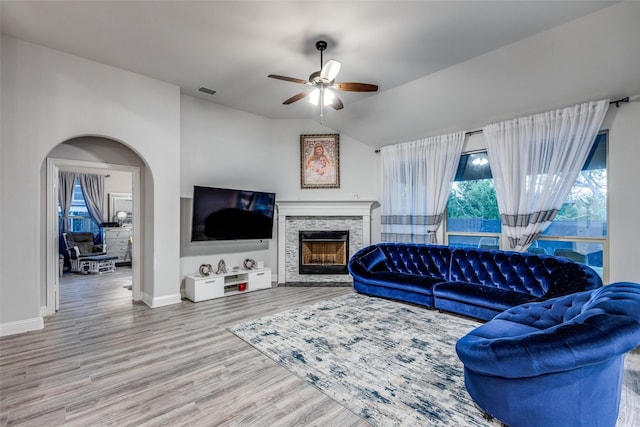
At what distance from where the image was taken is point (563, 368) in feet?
5.02

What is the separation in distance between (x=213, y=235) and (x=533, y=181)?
469 centimetres

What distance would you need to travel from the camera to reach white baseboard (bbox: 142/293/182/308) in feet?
13.8

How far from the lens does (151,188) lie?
4.24 metres

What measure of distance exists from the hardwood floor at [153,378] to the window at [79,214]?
5.35 metres

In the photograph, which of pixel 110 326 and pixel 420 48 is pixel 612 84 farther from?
pixel 110 326

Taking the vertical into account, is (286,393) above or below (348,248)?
below

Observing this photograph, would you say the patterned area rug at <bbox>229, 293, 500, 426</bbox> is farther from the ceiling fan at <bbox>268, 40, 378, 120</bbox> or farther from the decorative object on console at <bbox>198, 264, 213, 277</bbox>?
the ceiling fan at <bbox>268, 40, 378, 120</bbox>

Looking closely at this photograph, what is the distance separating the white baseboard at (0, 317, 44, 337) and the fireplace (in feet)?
12.1

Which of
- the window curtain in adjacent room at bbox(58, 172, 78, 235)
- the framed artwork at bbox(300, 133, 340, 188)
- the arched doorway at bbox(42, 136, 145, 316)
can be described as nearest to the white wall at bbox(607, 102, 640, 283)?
the framed artwork at bbox(300, 133, 340, 188)

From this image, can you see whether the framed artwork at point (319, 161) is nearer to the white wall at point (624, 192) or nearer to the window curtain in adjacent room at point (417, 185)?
the window curtain in adjacent room at point (417, 185)

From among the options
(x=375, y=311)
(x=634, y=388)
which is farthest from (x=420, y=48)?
(x=634, y=388)

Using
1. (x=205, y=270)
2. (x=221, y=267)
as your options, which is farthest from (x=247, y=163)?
(x=205, y=270)

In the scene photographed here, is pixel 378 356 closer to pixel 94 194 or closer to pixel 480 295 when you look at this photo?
pixel 480 295

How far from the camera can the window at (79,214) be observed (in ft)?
26.0
